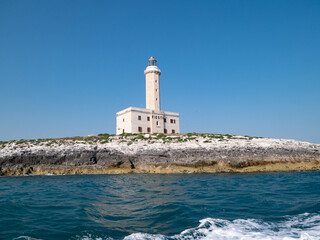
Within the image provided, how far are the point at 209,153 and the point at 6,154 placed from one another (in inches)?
957

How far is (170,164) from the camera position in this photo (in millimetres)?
26438

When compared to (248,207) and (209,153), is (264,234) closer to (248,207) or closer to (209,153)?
(248,207)

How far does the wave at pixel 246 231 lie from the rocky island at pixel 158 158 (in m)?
18.4

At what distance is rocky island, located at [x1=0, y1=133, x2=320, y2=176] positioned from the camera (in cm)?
2581

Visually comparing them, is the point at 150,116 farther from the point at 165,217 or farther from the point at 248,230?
the point at 248,230

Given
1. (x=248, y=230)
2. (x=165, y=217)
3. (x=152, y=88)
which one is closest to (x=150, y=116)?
(x=152, y=88)

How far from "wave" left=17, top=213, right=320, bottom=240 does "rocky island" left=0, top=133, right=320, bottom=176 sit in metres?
18.4

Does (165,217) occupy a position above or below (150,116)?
below

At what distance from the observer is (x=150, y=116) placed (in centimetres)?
4897

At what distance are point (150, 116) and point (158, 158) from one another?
889 inches

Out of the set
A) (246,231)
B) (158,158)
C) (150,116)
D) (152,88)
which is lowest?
(246,231)

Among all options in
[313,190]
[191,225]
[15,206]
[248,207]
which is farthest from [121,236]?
[313,190]

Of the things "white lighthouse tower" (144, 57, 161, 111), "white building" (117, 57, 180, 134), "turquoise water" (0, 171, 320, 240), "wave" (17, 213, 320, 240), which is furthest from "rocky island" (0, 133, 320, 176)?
"white lighthouse tower" (144, 57, 161, 111)

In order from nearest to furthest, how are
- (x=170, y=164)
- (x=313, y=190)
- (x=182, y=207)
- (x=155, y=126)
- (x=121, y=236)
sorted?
(x=121, y=236), (x=182, y=207), (x=313, y=190), (x=170, y=164), (x=155, y=126)
